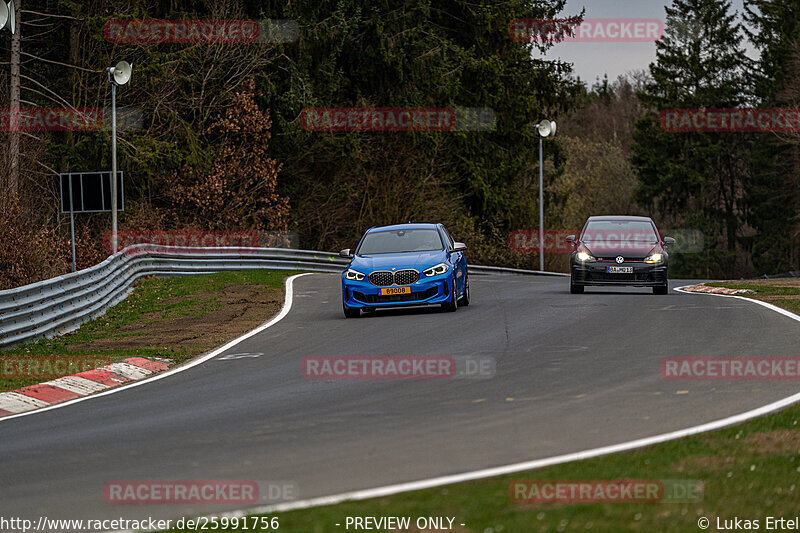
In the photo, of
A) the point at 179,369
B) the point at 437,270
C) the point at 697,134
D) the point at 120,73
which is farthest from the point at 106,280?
the point at 697,134

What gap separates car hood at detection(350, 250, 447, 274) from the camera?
779 inches

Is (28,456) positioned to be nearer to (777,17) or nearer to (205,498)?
(205,498)

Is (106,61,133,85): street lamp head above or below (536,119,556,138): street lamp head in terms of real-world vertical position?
below

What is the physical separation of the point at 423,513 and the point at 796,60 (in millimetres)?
60879

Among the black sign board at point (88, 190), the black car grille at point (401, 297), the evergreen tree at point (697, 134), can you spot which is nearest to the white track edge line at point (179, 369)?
the black car grille at point (401, 297)

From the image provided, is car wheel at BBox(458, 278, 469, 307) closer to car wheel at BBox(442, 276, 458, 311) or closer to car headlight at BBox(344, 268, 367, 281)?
car wheel at BBox(442, 276, 458, 311)

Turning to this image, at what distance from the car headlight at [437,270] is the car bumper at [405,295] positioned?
0.26 feet

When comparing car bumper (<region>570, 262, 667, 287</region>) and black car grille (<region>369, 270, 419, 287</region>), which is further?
car bumper (<region>570, 262, 667, 287</region>)

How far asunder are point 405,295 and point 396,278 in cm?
33

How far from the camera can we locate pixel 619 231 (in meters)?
24.0

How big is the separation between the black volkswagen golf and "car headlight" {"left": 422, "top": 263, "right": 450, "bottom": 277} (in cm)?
420

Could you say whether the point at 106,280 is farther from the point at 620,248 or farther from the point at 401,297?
the point at 620,248

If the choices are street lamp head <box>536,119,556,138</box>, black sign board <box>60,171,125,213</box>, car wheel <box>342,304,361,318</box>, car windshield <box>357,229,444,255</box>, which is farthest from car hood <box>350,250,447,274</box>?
street lamp head <box>536,119,556,138</box>

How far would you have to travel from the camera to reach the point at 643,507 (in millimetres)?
6352
